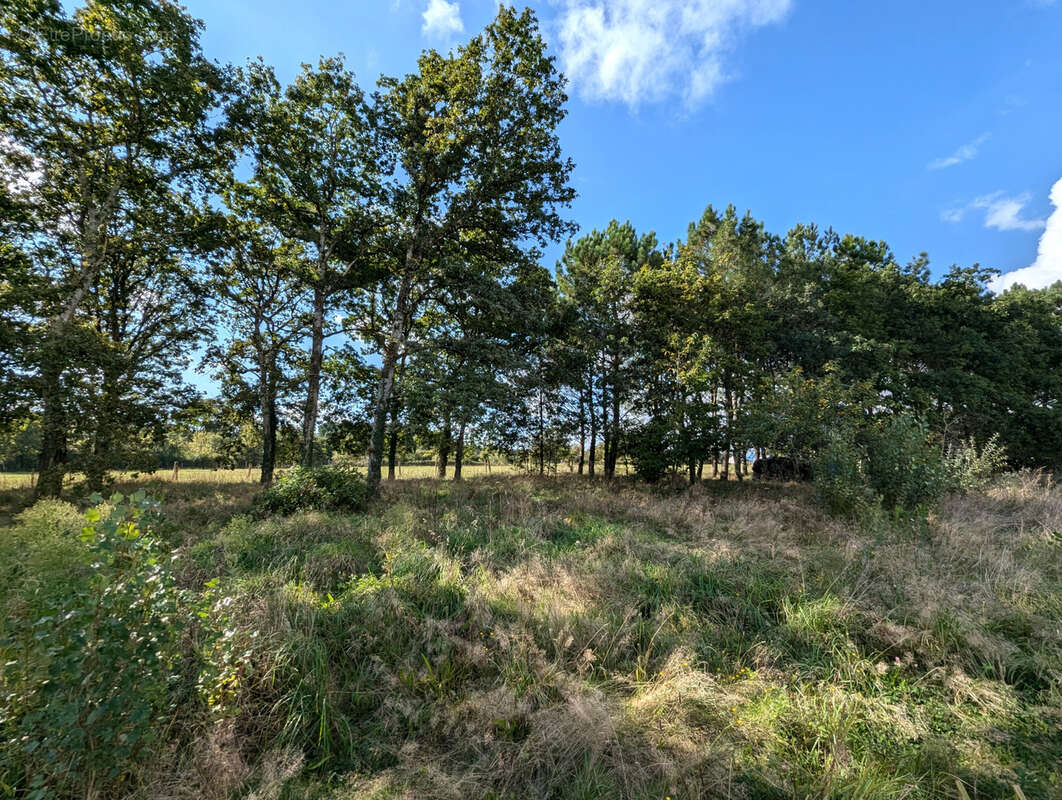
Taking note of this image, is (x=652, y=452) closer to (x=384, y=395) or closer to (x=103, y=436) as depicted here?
(x=384, y=395)

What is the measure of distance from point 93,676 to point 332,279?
1462cm

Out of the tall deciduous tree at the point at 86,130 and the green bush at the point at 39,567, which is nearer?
the green bush at the point at 39,567

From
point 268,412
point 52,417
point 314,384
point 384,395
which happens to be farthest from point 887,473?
point 268,412

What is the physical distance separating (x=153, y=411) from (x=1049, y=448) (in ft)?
152

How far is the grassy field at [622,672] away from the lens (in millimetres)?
2531

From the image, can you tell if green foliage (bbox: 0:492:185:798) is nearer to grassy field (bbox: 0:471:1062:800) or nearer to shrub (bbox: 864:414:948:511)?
grassy field (bbox: 0:471:1062:800)

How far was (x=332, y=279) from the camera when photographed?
14.3 metres

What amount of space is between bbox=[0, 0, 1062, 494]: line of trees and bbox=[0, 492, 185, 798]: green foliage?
854 cm

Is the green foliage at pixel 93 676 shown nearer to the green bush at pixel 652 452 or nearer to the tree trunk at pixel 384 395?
the tree trunk at pixel 384 395

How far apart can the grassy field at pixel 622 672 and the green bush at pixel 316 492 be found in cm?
306

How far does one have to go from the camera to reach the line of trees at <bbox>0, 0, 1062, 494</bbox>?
10109 millimetres

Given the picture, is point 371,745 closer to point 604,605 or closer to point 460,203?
point 604,605

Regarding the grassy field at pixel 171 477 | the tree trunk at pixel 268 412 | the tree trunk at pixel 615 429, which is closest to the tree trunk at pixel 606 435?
the tree trunk at pixel 615 429

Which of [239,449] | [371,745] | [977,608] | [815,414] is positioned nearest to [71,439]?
[239,449]
